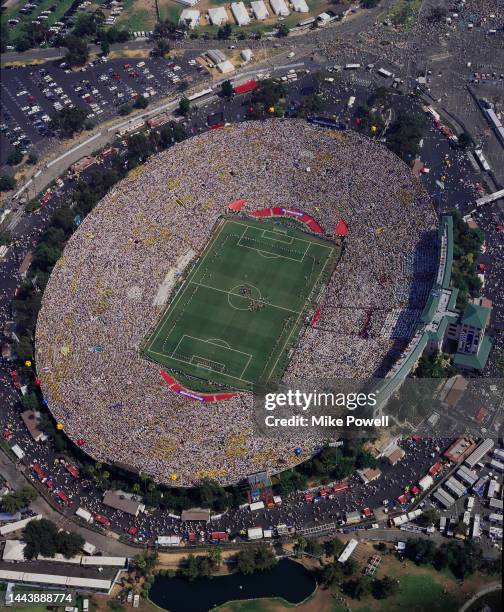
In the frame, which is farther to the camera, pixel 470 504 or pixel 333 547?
pixel 470 504

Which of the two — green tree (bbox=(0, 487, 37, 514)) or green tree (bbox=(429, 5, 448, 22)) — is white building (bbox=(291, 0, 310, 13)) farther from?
green tree (bbox=(0, 487, 37, 514))

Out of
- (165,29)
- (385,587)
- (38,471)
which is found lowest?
(38,471)

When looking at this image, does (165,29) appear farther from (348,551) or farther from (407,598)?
(407,598)

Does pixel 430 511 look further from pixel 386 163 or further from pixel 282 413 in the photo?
pixel 386 163

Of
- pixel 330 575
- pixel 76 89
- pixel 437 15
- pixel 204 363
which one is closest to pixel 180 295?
pixel 204 363

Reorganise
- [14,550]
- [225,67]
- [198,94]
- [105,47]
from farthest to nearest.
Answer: [105,47] → [225,67] → [198,94] → [14,550]

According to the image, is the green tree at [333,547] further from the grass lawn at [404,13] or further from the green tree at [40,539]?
the grass lawn at [404,13]

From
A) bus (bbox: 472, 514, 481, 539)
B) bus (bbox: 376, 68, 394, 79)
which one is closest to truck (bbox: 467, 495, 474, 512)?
bus (bbox: 472, 514, 481, 539)
